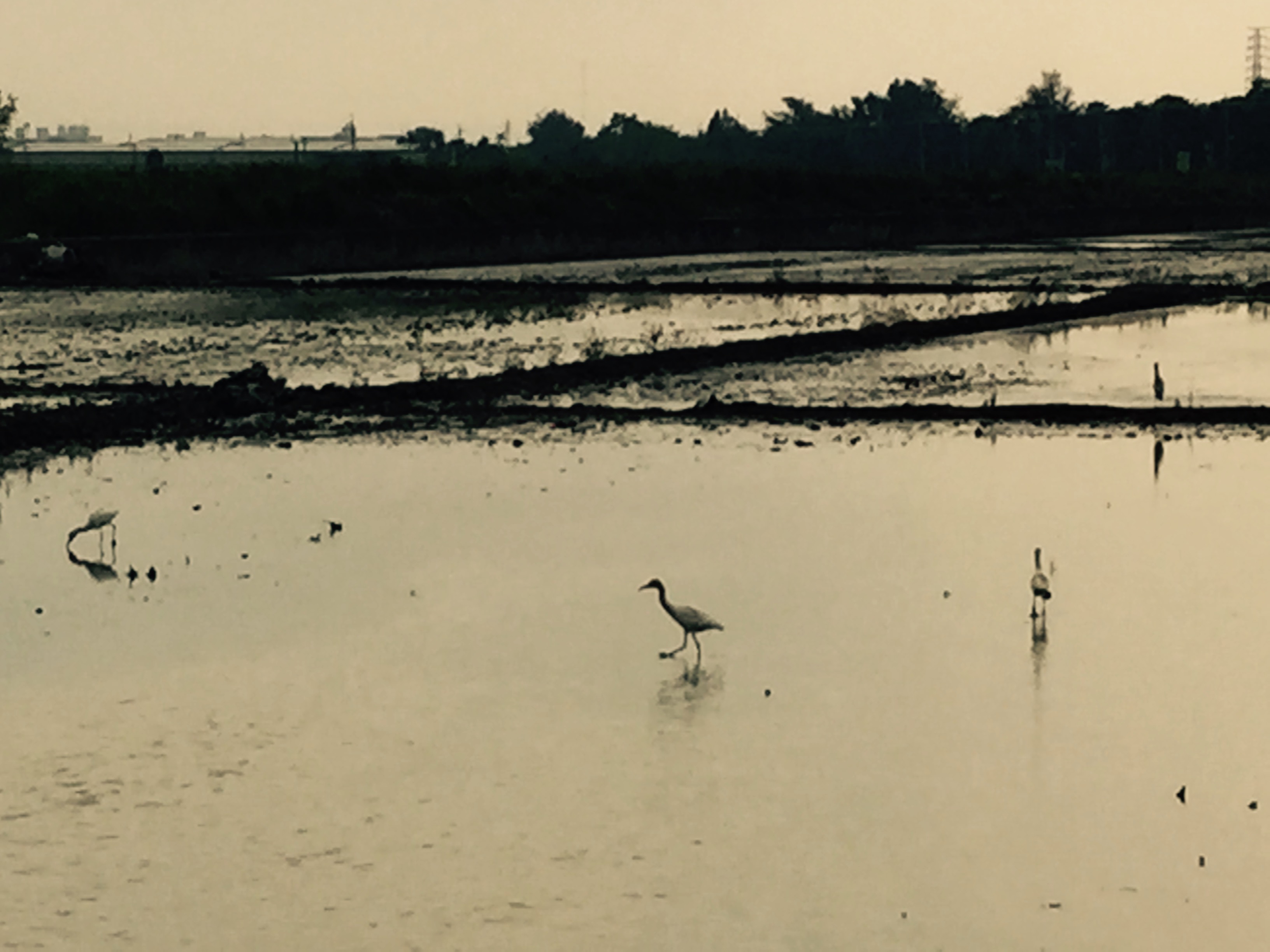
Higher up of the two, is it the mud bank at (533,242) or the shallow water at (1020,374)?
Result: the mud bank at (533,242)

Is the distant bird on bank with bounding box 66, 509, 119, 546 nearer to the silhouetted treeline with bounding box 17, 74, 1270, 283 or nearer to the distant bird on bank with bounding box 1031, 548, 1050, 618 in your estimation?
the distant bird on bank with bounding box 1031, 548, 1050, 618

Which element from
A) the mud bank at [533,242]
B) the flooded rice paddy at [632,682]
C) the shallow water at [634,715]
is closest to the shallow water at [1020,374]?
the flooded rice paddy at [632,682]

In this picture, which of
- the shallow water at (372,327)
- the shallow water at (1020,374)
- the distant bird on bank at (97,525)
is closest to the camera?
the distant bird on bank at (97,525)

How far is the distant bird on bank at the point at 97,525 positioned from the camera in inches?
468

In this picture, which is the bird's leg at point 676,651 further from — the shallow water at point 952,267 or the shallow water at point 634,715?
the shallow water at point 952,267

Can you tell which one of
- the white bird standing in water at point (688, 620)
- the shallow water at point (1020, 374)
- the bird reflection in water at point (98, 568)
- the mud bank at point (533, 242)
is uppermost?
the mud bank at point (533, 242)

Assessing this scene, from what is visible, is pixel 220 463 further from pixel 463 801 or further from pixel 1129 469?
pixel 463 801

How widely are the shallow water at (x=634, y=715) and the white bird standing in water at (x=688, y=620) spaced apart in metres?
0.16

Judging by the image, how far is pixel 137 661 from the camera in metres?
9.53

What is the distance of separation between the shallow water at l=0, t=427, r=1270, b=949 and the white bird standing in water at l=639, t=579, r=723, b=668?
0.16 meters

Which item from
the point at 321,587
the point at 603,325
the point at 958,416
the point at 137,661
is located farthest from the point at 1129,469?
the point at 603,325

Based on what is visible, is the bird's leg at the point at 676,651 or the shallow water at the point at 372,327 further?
the shallow water at the point at 372,327

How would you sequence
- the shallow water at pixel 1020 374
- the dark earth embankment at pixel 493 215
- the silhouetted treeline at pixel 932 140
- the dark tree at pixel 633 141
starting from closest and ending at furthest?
the shallow water at pixel 1020 374 → the dark earth embankment at pixel 493 215 → the silhouetted treeline at pixel 932 140 → the dark tree at pixel 633 141

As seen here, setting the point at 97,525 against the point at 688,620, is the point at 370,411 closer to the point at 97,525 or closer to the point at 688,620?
the point at 97,525
